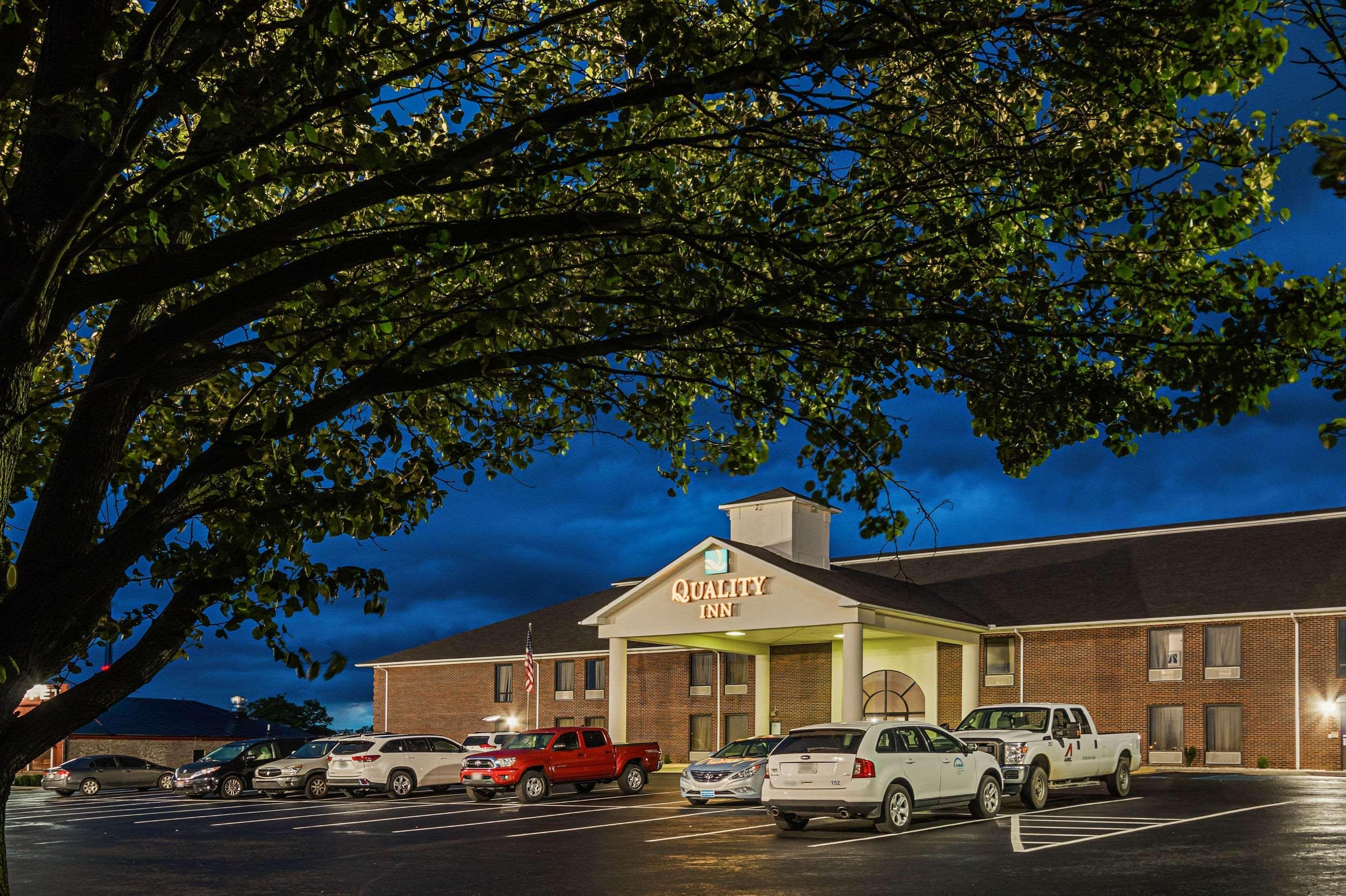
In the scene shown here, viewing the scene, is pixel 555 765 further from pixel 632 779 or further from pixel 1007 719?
pixel 1007 719

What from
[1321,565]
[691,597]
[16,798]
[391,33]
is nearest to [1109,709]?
[1321,565]

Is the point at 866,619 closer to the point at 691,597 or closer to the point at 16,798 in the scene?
the point at 691,597

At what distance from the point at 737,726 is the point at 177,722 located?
3167 centimetres

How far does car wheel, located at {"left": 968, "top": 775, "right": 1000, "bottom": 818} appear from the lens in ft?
73.0

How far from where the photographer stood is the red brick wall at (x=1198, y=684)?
131 feet

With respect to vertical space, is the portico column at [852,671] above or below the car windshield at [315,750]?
above

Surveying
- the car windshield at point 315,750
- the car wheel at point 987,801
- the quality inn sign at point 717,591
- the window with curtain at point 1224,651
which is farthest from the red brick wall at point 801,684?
the car wheel at point 987,801

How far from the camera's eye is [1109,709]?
4406 cm

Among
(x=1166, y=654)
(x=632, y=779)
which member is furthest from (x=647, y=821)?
(x=1166, y=654)

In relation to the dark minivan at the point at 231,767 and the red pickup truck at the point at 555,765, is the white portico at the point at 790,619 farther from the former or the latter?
the dark minivan at the point at 231,767

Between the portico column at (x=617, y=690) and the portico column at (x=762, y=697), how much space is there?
655 centimetres

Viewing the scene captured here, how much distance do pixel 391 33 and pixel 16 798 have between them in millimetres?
42594

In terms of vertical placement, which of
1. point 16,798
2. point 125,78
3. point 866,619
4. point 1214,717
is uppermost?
point 125,78

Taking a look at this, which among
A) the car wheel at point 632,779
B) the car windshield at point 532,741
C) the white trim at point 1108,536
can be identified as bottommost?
the car wheel at point 632,779
